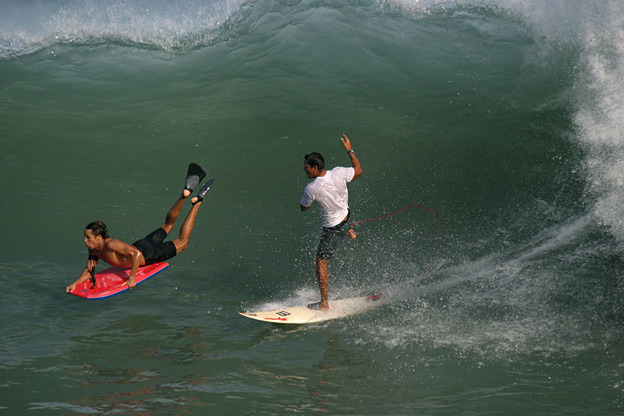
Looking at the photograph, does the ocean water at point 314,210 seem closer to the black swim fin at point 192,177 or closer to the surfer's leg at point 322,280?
the surfer's leg at point 322,280

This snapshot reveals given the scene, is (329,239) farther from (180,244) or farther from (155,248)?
(155,248)

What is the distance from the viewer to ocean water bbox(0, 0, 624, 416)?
4930 mm

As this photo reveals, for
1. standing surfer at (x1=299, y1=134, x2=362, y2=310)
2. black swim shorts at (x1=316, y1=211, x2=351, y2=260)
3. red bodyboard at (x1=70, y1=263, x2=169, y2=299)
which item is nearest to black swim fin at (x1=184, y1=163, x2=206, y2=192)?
red bodyboard at (x1=70, y1=263, x2=169, y2=299)

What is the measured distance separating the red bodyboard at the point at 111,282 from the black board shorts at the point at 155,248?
0.09m

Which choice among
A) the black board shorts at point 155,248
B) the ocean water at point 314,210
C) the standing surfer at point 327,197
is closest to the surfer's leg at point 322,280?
the standing surfer at point 327,197

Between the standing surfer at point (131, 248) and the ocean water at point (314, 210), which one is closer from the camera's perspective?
the ocean water at point (314, 210)

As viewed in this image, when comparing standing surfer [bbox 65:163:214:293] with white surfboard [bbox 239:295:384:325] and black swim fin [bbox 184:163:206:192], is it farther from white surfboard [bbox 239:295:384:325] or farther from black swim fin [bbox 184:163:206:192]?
white surfboard [bbox 239:295:384:325]

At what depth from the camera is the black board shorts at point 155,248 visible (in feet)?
21.0

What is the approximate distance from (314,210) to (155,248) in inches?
157

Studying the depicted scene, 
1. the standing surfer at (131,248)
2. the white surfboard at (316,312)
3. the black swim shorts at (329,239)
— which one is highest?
the black swim shorts at (329,239)

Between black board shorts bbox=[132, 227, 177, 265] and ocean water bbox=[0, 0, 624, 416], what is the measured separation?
0.61 m

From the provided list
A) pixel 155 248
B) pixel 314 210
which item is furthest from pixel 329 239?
pixel 314 210

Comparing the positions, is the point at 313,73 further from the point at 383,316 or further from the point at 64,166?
the point at 383,316

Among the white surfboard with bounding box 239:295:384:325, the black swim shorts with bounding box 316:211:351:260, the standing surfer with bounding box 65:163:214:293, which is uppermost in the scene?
the black swim shorts with bounding box 316:211:351:260
